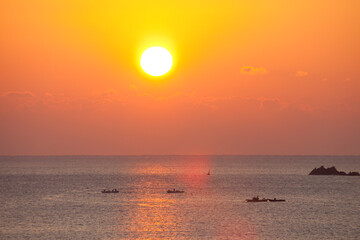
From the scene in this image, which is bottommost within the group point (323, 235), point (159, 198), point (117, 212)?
point (323, 235)

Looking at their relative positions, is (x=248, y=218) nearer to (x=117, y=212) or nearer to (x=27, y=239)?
(x=117, y=212)

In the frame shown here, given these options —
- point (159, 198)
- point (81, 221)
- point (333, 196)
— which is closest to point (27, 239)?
point (81, 221)

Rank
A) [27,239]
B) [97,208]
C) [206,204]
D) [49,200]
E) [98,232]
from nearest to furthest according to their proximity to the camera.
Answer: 1. [27,239]
2. [98,232]
3. [97,208]
4. [206,204]
5. [49,200]

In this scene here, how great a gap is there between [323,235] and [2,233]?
43907 millimetres

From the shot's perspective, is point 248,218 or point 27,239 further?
point 248,218

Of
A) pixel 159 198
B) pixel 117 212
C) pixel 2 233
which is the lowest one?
pixel 2 233

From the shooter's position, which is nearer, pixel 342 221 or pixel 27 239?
pixel 27 239

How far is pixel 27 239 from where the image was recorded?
75812 millimetres

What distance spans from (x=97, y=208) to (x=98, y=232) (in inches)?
1232

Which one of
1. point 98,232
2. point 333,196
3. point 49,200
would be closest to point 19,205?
point 49,200

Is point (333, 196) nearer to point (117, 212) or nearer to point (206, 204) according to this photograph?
point (206, 204)

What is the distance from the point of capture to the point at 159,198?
449 feet

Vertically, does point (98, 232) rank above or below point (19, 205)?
below

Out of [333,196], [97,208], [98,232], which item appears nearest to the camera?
[98,232]
